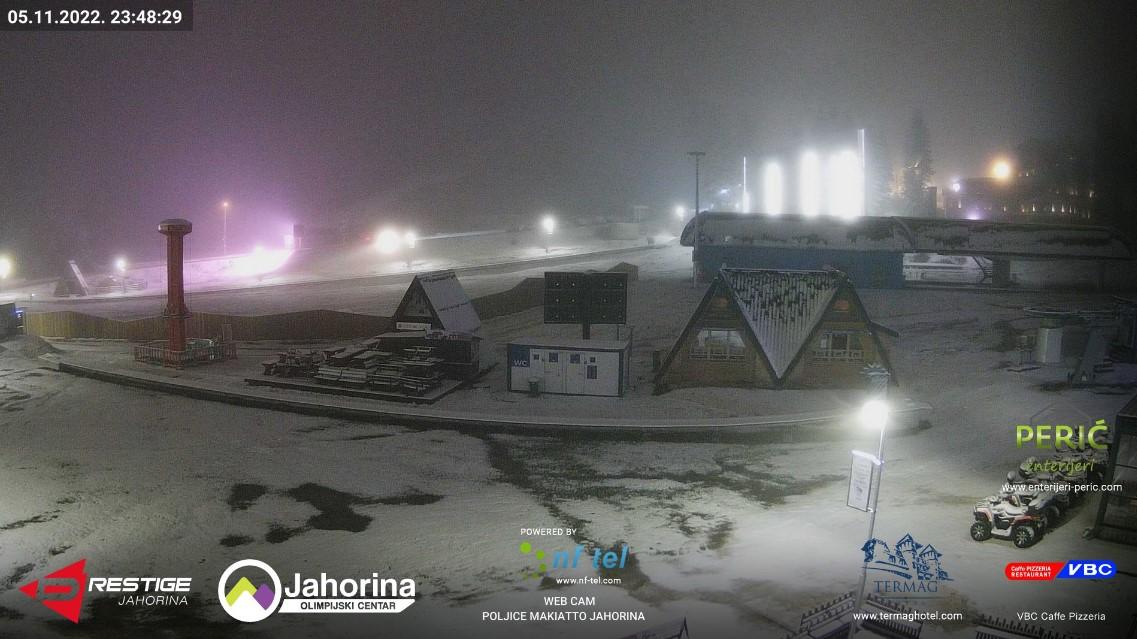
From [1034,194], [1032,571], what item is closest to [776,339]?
[1032,571]

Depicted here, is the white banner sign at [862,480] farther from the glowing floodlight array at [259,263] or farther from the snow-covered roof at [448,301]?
the glowing floodlight array at [259,263]

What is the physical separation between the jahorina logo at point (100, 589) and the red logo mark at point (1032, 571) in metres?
16.3

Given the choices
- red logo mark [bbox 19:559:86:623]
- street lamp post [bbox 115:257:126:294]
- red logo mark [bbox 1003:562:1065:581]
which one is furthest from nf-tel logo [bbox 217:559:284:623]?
street lamp post [bbox 115:257:126:294]

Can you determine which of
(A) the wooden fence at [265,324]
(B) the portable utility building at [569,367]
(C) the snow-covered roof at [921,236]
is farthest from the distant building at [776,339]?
(C) the snow-covered roof at [921,236]

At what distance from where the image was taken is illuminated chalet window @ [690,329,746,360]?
33125 mm

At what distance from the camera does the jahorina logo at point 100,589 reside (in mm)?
16406

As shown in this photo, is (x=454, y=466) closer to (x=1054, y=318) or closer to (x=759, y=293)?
(x=759, y=293)

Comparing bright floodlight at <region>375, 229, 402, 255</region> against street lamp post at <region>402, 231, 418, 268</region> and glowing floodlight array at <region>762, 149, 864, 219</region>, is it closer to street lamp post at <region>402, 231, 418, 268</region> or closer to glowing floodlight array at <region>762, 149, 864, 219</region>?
street lamp post at <region>402, 231, 418, 268</region>

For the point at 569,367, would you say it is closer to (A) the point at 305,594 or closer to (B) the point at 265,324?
(A) the point at 305,594

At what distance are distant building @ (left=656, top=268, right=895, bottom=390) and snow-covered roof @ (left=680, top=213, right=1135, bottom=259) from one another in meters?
18.9

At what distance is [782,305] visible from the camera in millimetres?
33344

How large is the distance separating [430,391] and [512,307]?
55.4 ft

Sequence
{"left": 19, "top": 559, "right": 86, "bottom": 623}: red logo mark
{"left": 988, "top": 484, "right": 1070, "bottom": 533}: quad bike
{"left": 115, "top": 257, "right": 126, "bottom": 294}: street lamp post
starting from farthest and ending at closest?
{"left": 115, "top": 257, "right": 126, "bottom": 294}: street lamp post → {"left": 988, "top": 484, "right": 1070, "bottom": 533}: quad bike → {"left": 19, "top": 559, "right": 86, "bottom": 623}: red logo mark

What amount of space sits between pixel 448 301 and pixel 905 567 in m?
26.0
